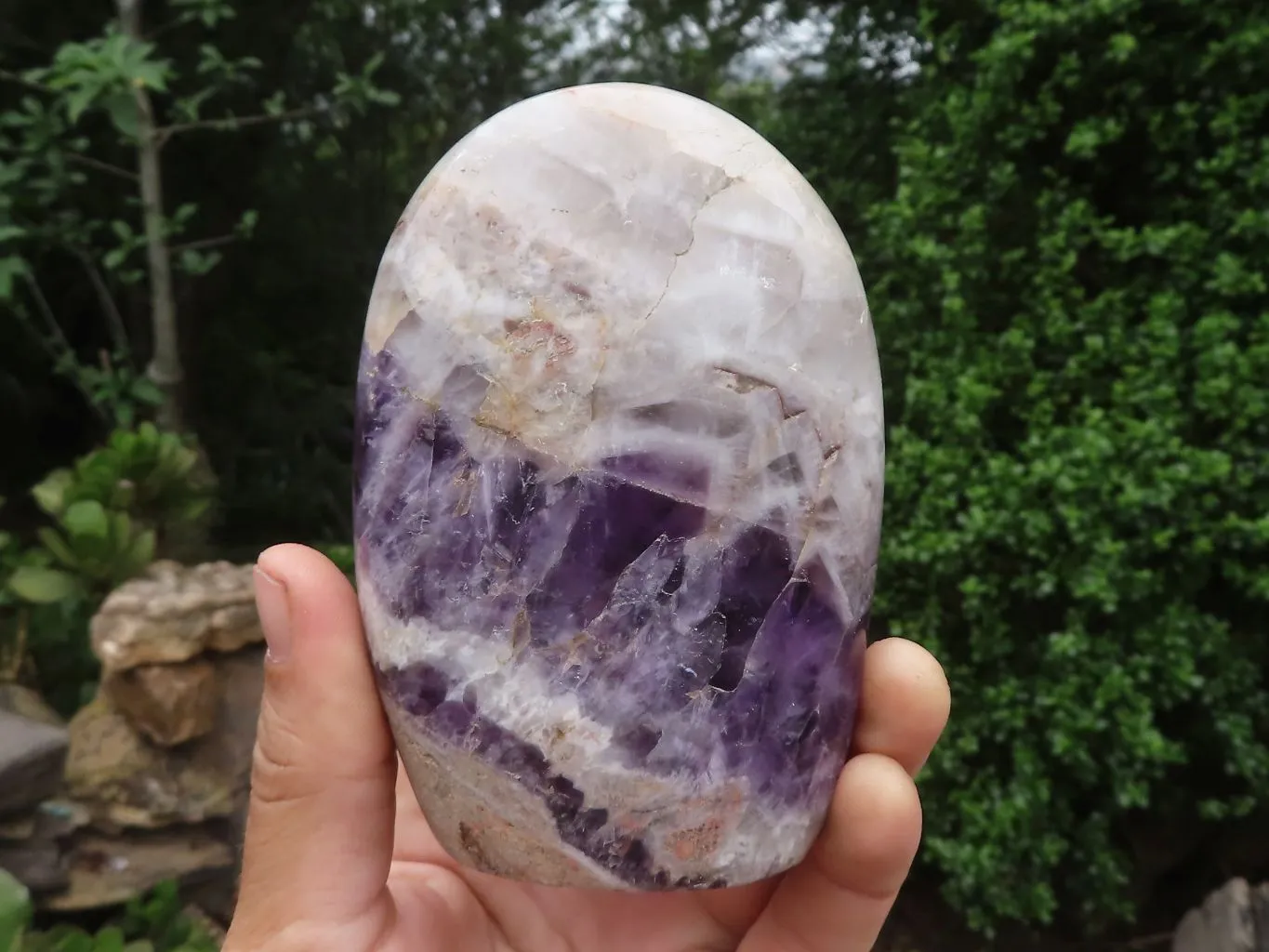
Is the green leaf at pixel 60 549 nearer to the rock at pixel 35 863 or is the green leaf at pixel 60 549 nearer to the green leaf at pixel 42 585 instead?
the green leaf at pixel 42 585

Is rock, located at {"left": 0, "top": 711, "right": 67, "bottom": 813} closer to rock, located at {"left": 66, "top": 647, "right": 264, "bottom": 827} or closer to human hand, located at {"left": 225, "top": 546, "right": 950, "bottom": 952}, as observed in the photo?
rock, located at {"left": 66, "top": 647, "right": 264, "bottom": 827}

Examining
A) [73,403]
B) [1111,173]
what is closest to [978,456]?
[1111,173]

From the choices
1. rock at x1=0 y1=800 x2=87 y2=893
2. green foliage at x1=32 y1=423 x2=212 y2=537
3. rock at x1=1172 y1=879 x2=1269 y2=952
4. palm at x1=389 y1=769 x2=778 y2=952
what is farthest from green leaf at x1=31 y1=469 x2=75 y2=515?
rock at x1=1172 y1=879 x2=1269 y2=952

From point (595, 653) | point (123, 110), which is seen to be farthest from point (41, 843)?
point (595, 653)

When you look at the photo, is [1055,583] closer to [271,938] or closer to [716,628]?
[716,628]

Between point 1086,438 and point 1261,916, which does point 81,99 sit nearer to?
point 1086,438
